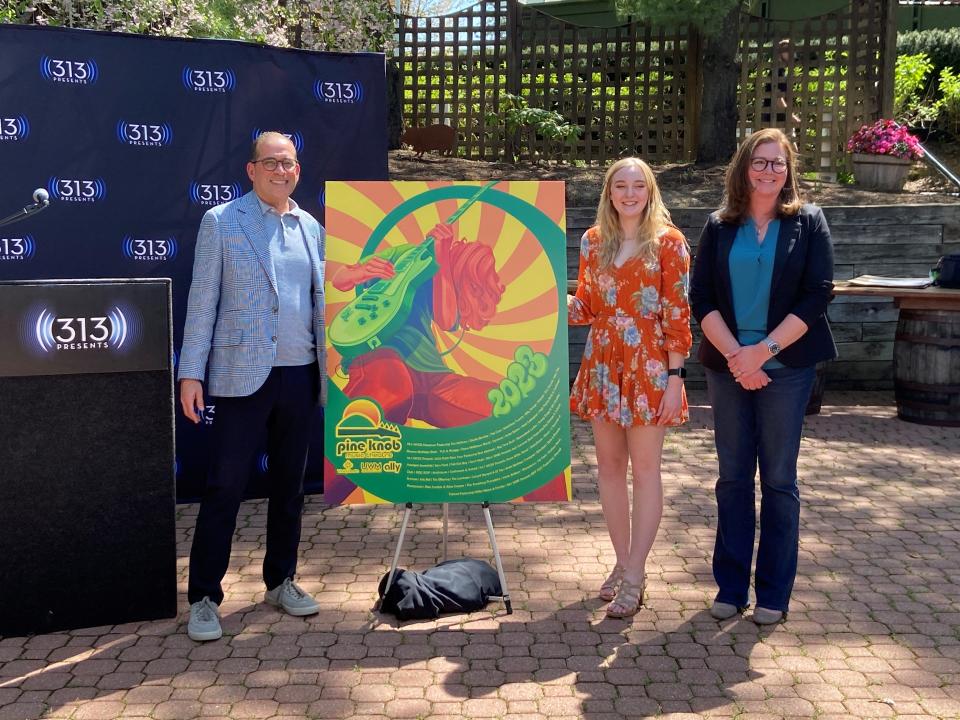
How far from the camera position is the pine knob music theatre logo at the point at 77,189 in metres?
5.70

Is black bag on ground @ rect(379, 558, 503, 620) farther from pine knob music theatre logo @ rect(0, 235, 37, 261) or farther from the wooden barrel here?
the wooden barrel

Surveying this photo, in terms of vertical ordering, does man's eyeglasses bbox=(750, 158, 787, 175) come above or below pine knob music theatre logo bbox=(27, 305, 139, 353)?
above

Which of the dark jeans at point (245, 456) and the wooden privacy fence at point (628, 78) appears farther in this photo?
the wooden privacy fence at point (628, 78)

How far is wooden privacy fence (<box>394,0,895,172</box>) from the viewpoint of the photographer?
41.2 feet

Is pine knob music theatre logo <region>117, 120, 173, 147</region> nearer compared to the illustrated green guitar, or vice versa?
the illustrated green guitar

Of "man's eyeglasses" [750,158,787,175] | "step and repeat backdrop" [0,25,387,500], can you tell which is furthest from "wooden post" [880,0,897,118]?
"man's eyeglasses" [750,158,787,175]

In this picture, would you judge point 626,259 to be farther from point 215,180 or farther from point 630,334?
point 215,180

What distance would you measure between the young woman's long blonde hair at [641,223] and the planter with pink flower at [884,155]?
26.2 ft

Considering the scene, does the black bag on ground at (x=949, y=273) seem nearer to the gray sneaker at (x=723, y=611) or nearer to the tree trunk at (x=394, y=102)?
the gray sneaker at (x=723, y=611)

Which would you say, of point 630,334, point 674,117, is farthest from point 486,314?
point 674,117

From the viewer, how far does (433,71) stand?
42.8ft

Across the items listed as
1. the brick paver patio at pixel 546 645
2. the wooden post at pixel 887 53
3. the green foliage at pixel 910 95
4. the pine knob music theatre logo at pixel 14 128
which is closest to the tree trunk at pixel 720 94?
the wooden post at pixel 887 53

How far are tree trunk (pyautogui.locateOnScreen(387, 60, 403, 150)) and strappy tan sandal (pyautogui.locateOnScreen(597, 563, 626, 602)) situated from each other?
911cm

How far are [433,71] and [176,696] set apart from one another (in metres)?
10.5
